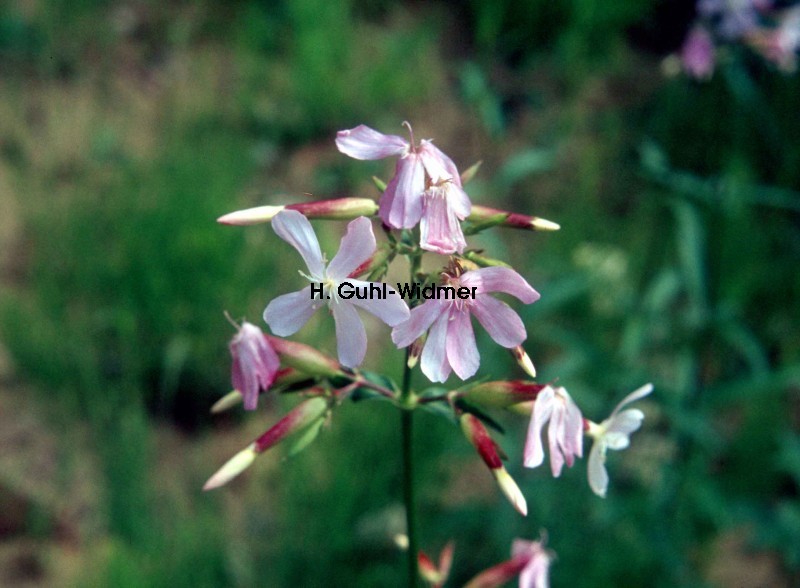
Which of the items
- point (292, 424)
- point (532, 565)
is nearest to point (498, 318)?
point (292, 424)

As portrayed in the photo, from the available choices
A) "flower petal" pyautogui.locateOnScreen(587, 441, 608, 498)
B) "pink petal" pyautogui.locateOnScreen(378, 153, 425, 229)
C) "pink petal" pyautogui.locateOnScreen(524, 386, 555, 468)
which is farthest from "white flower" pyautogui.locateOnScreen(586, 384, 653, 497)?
"pink petal" pyautogui.locateOnScreen(378, 153, 425, 229)

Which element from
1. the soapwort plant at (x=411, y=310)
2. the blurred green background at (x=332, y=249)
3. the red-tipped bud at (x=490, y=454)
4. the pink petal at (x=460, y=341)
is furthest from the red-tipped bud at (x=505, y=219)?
the blurred green background at (x=332, y=249)

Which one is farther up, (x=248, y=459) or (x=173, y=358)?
(x=248, y=459)

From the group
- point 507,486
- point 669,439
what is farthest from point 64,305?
point 507,486

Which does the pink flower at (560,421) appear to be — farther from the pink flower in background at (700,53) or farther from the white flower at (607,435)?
the pink flower in background at (700,53)

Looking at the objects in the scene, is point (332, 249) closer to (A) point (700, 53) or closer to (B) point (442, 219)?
(A) point (700, 53)

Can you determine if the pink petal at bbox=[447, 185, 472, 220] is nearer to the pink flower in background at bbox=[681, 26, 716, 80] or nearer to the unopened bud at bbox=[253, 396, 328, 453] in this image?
the unopened bud at bbox=[253, 396, 328, 453]

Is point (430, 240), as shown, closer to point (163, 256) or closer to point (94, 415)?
point (94, 415)
